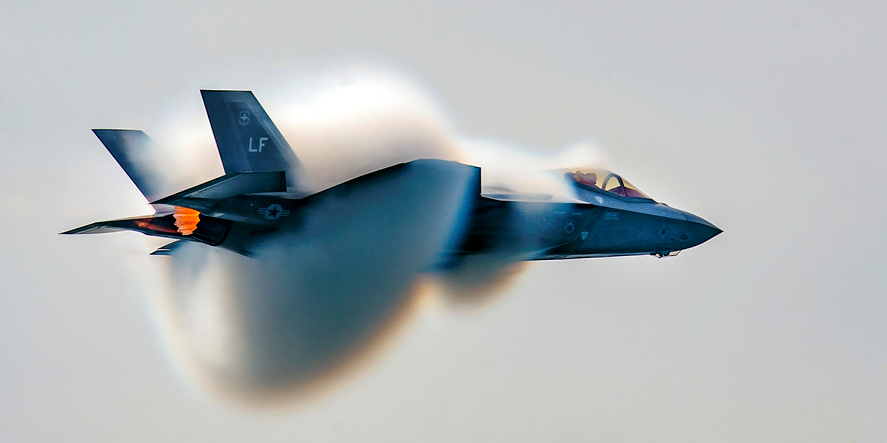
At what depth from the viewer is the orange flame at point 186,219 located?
84.9ft

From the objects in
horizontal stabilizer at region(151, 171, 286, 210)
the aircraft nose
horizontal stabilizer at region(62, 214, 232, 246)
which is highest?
horizontal stabilizer at region(151, 171, 286, 210)

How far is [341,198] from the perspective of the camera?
26.5 metres

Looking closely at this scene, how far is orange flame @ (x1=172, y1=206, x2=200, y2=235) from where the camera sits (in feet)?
84.9

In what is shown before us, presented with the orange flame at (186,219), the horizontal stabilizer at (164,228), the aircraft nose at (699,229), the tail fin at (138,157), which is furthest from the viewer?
the tail fin at (138,157)

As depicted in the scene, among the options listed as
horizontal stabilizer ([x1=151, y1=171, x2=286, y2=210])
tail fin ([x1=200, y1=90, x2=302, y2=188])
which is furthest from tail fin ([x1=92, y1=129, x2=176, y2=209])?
horizontal stabilizer ([x1=151, y1=171, x2=286, y2=210])

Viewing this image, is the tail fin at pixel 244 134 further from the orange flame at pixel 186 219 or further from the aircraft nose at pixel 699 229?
the aircraft nose at pixel 699 229

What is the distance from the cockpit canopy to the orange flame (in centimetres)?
991

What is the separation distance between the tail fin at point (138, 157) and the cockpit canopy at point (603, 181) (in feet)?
36.6

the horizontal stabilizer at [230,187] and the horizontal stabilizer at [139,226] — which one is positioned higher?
the horizontal stabilizer at [230,187]

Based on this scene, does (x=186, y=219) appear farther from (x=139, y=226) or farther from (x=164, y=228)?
(x=139, y=226)

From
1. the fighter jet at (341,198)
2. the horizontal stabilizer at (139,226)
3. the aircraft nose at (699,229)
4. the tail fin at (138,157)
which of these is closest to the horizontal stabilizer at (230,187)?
the fighter jet at (341,198)

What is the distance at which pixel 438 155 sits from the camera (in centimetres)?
2948

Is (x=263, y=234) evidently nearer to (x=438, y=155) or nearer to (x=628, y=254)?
(x=438, y=155)

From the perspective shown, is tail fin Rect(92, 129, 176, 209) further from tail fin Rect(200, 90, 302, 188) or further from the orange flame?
the orange flame
